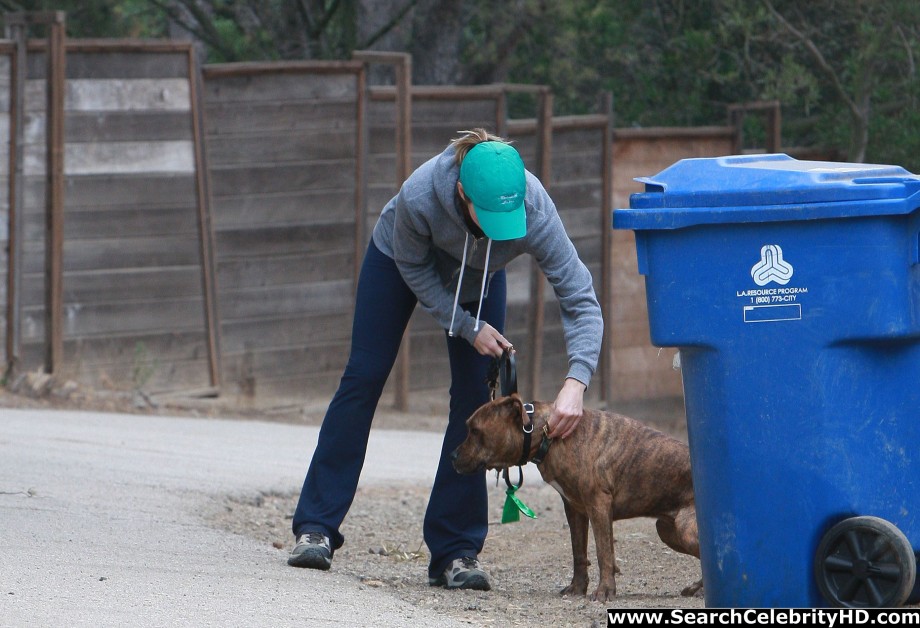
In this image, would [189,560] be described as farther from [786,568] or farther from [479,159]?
[786,568]

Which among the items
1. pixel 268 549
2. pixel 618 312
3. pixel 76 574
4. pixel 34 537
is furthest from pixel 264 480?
pixel 618 312

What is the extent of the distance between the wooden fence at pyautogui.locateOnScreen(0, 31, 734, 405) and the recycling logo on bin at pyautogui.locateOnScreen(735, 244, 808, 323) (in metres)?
6.24

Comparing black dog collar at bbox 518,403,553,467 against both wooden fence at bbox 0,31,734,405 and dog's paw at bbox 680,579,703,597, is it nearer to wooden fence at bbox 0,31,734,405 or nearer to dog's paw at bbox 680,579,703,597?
dog's paw at bbox 680,579,703,597

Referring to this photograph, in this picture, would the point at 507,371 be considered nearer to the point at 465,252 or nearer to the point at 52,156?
the point at 465,252

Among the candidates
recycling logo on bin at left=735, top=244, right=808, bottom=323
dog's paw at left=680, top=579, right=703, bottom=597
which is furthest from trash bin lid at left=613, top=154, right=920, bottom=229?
dog's paw at left=680, top=579, right=703, bottom=597

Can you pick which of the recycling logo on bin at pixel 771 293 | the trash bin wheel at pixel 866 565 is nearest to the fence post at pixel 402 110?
the recycling logo on bin at pixel 771 293

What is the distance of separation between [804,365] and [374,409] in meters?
1.65

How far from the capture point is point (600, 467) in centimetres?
470

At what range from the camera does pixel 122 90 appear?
9227mm

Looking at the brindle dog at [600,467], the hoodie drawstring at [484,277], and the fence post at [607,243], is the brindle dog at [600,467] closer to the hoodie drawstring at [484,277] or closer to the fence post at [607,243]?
the hoodie drawstring at [484,277]

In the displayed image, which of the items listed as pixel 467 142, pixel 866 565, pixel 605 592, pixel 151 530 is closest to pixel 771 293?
pixel 866 565

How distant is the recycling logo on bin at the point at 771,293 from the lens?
391 cm

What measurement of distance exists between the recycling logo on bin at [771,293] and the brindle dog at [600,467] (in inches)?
38.1

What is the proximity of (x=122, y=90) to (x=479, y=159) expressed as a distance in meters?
5.57
